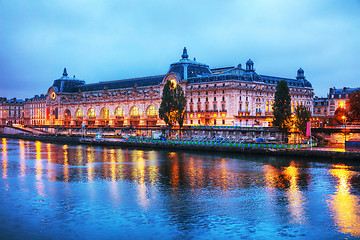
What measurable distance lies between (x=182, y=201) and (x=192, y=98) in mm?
91865

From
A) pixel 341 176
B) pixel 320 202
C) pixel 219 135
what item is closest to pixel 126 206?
pixel 320 202

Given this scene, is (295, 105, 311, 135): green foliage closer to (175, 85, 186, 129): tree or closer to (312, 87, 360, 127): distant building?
(175, 85, 186, 129): tree

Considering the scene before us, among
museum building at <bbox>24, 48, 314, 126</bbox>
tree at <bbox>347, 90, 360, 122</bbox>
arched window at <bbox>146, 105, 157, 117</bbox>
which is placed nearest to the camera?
tree at <bbox>347, 90, 360, 122</bbox>

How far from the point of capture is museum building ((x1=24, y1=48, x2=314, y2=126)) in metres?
118

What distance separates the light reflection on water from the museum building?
2292 inches

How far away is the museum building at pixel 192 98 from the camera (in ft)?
389

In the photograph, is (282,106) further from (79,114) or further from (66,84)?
(66,84)

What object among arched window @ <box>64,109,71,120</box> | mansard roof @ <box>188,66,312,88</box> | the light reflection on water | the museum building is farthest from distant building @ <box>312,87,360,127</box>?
arched window @ <box>64,109,71,120</box>

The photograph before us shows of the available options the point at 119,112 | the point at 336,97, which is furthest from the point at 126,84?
the point at 336,97

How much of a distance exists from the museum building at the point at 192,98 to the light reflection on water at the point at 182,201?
5822 cm

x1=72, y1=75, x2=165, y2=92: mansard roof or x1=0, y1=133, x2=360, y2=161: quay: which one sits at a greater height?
x1=72, y1=75, x2=165, y2=92: mansard roof

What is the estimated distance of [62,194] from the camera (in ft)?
133

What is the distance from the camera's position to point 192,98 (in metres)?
128

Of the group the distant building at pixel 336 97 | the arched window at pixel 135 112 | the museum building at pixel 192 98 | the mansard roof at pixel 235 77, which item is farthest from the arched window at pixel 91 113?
the distant building at pixel 336 97
